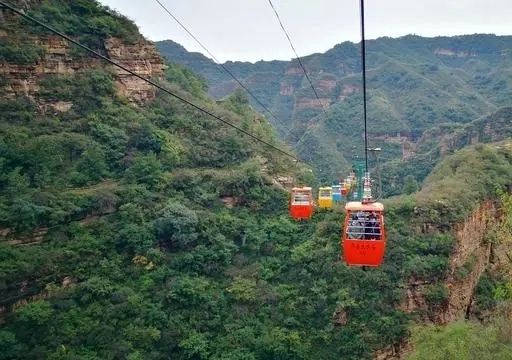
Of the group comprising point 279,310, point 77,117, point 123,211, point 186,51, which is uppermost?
point 186,51

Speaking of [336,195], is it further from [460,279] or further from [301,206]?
[301,206]

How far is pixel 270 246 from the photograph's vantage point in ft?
77.2

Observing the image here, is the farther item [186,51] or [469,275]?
→ [186,51]

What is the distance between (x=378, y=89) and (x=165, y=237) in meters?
70.5

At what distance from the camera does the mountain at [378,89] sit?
67875mm

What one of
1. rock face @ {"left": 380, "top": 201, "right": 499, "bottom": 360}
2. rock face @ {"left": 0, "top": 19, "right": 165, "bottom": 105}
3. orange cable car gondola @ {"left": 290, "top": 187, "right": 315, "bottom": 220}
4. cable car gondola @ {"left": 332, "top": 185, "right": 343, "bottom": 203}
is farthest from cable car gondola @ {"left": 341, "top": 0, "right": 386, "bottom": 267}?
rock face @ {"left": 0, "top": 19, "right": 165, "bottom": 105}

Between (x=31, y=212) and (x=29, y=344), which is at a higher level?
(x=31, y=212)

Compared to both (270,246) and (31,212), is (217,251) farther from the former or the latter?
(31,212)

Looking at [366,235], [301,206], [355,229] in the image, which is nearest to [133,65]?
[301,206]

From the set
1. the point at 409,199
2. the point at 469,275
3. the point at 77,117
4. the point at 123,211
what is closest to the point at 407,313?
the point at 469,275

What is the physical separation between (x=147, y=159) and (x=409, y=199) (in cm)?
1240

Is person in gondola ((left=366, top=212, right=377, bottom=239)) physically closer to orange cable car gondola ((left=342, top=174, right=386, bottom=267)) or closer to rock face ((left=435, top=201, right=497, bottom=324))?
orange cable car gondola ((left=342, top=174, right=386, bottom=267))

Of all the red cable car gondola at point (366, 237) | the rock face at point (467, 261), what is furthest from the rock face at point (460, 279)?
the red cable car gondola at point (366, 237)

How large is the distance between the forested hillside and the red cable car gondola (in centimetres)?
640
